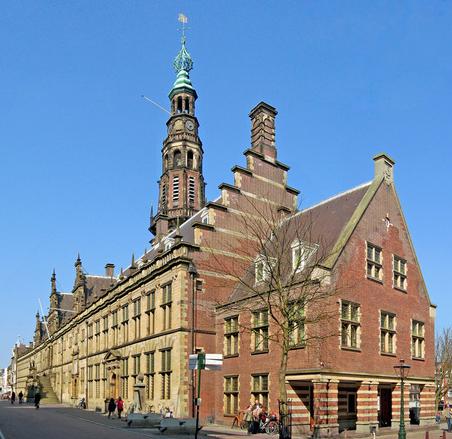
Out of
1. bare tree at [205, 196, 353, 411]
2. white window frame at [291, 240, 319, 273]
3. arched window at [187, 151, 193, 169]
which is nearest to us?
bare tree at [205, 196, 353, 411]

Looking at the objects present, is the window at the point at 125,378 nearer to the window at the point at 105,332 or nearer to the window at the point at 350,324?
the window at the point at 105,332

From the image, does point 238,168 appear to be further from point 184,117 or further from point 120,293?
point 184,117

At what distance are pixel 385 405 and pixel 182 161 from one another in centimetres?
4689

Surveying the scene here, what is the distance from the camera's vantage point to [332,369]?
30.5 meters

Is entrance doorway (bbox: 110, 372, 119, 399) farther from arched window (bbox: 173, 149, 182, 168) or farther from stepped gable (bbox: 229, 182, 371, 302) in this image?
arched window (bbox: 173, 149, 182, 168)

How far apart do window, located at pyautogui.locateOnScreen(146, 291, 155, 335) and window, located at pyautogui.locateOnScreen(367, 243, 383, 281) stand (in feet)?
57.8

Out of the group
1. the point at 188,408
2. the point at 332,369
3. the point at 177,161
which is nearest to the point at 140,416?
the point at 188,408

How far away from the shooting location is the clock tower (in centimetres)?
7750

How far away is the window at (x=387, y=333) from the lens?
35.3 m

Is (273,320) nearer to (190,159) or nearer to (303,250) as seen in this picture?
(303,250)

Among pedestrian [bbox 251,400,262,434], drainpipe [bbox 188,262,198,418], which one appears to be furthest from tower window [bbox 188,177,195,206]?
pedestrian [bbox 251,400,262,434]

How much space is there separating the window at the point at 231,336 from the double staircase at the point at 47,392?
52980 mm

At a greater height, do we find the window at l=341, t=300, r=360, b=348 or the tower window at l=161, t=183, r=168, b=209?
the tower window at l=161, t=183, r=168, b=209

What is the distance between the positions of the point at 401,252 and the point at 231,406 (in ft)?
48.4
